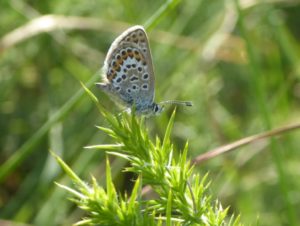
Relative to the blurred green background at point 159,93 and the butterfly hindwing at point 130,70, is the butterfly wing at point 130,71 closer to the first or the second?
the butterfly hindwing at point 130,70

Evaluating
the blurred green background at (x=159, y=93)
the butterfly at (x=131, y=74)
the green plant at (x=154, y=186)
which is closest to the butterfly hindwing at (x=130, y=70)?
the butterfly at (x=131, y=74)

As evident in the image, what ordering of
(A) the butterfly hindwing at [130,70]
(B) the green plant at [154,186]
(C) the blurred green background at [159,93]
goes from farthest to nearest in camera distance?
(C) the blurred green background at [159,93] < (A) the butterfly hindwing at [130,70] < (B) the green plant at [154,186]

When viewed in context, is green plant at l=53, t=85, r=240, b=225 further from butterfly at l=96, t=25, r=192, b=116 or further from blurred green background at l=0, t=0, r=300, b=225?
blurred green background at l=0, t=0, r=300, b=225

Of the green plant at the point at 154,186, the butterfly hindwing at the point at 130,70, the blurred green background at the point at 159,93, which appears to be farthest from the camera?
the blurred green background at the point at 159,93

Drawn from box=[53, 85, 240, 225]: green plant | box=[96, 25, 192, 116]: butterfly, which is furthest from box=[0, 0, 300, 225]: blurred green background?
box=[53, 85, 240, 225]: green plant

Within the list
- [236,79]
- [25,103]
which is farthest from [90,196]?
[236,79]

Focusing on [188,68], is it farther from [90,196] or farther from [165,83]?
[90,196]
